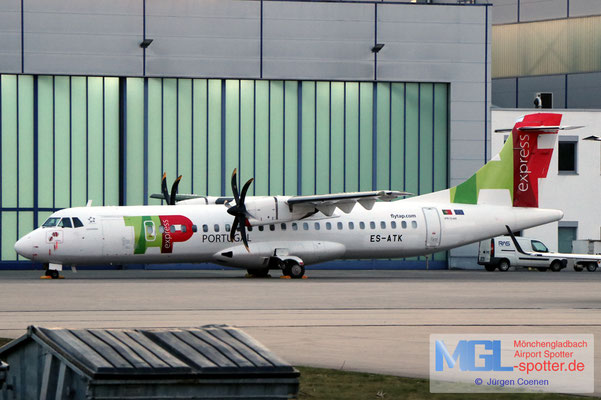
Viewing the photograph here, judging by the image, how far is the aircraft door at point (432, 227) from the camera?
4059cm

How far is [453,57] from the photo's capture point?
180 feet

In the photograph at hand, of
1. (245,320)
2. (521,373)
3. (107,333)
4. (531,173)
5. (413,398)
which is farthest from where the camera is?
(531,173)

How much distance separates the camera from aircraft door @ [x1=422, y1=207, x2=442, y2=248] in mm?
40594

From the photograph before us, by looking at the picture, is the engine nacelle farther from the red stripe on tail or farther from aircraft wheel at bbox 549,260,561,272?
aircraft wheel at bbox 549,260,561,272

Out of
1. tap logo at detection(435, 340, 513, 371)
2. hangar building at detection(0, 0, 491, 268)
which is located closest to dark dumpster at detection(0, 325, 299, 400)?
tap logo at detection(435, 340, 513, 371)

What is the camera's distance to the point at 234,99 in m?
53.4

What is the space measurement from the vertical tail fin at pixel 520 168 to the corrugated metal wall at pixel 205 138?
1286 centimetres

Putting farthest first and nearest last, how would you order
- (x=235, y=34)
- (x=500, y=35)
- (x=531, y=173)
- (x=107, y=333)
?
(x=500, y=35) < (x=235, y=34) < (x=531, y=173) < (x=107, y=333)

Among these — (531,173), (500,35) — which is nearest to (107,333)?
(531,173)

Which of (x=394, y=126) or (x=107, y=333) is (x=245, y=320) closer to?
(x=107, y=333)

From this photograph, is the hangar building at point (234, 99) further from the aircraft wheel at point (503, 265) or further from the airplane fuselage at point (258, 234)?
the airplane fuselage at point (258, 234)

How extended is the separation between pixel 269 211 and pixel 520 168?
11.0m

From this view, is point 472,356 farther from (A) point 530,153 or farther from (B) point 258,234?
(A) point 530,153

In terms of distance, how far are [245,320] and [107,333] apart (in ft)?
41.8
